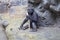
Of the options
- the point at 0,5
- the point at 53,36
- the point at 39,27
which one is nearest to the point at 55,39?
the point at 53,36

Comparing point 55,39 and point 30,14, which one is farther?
point 30,14

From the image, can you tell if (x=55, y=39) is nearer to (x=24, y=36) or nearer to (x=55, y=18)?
(x=24, y=36)

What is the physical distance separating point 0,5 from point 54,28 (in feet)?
12.6

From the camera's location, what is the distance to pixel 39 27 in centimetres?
507

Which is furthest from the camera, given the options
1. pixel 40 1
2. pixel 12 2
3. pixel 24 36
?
pixel 12 2

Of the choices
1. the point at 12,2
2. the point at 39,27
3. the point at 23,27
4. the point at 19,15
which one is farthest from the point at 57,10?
the point at 12,2

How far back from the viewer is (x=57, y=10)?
5102 mm

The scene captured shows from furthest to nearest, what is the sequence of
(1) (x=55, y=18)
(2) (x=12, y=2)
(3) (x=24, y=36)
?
(2) (x=12, y=2) → (1) (x=55, y=18) → (3) (x=24, y=36)

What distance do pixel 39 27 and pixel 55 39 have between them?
3.36 ft

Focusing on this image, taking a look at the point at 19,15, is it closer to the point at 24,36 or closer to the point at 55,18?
the point at 55,18

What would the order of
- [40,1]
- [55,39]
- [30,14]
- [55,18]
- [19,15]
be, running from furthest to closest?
1. [19,15]
2. [40,1]
3. [55,18]
4. [30,14]
5. [55,39]

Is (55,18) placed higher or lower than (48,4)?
lower

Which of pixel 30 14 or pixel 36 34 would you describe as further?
pixel 30 14

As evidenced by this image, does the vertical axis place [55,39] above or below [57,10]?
below
